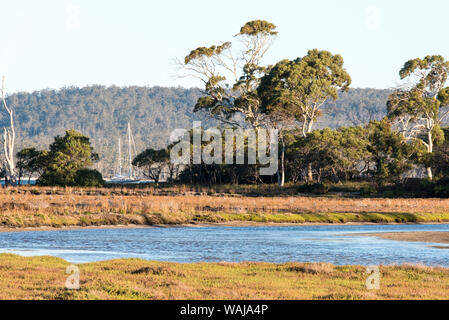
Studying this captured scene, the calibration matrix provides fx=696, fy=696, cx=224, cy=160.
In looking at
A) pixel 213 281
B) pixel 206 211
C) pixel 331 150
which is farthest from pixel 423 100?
pixel 213 281

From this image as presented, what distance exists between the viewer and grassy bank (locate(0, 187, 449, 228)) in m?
42.1

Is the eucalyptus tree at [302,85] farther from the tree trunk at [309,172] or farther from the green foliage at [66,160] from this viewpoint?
the green foliage at [66,160]

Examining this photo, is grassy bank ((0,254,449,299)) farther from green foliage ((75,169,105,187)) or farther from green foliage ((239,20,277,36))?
green foliage ((239,20,277,36))

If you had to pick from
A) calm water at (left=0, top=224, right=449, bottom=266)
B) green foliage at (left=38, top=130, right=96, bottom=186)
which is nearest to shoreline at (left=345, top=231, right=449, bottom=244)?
calm water at (left=0, top=224, right=449, bottom=266)

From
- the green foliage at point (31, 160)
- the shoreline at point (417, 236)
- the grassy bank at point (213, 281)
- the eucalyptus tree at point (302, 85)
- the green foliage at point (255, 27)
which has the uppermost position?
the green foliage at point (255, 27)

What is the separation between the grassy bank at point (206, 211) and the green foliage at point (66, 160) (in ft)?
72.4

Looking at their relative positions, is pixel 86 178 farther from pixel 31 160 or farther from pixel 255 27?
pixel 255 27

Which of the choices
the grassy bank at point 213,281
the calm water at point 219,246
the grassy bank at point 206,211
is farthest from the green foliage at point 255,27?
the grassy bank at point 213,281

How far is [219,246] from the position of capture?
3041 cm

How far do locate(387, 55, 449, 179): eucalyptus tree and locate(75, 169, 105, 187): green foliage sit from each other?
1348 inches

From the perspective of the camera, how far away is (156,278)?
17.6m

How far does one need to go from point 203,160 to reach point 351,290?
229ft

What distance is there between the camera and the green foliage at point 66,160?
79.3m
